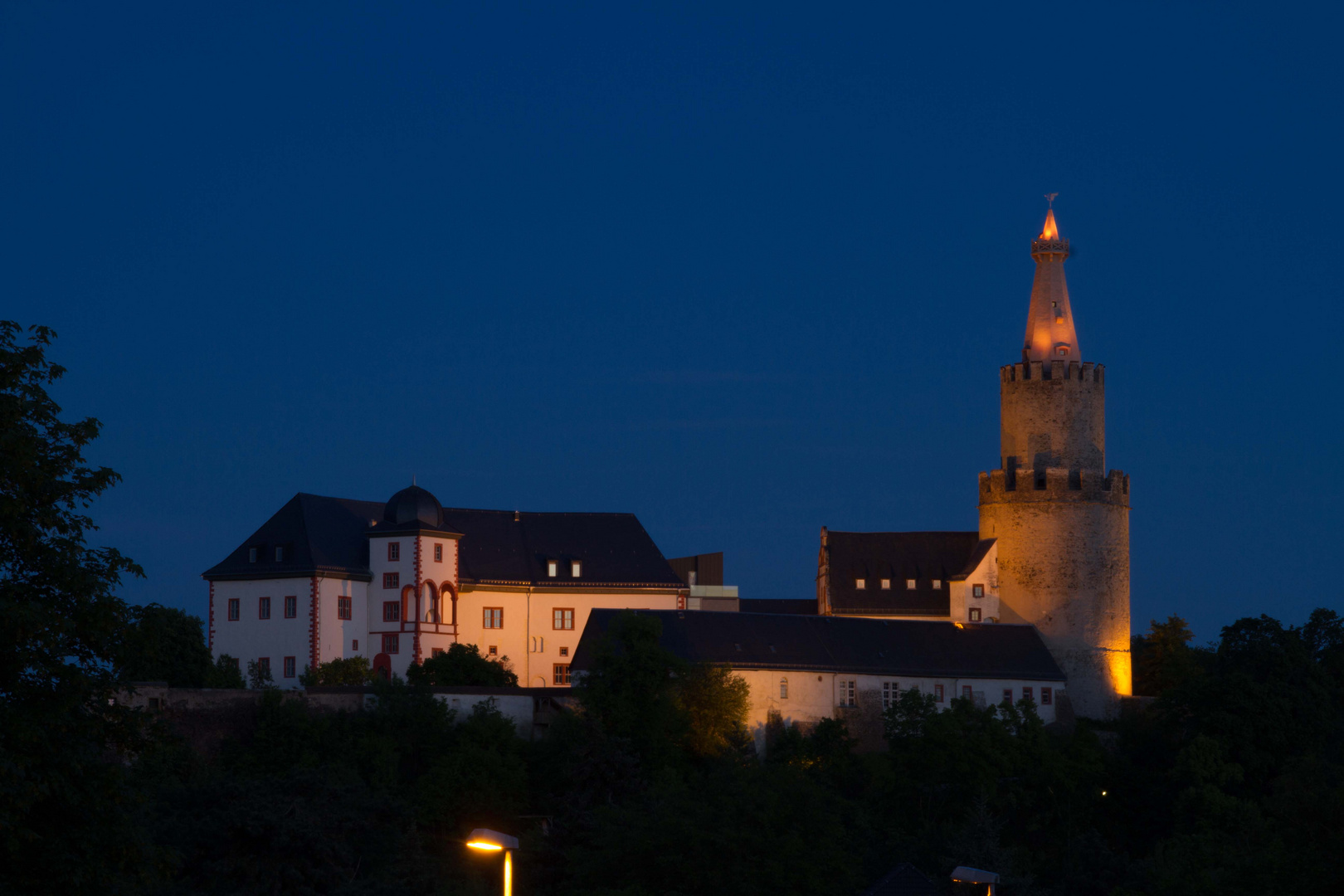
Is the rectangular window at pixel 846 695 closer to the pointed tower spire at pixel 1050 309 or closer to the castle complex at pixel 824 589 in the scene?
the castle complex at pixel 824 589

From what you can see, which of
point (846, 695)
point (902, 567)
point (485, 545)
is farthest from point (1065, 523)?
point (485, 545)

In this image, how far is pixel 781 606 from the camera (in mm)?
90750

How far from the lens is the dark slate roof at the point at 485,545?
251ft

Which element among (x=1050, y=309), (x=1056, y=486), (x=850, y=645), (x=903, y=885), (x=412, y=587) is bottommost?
(x=903, y=885)

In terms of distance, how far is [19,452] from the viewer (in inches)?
934

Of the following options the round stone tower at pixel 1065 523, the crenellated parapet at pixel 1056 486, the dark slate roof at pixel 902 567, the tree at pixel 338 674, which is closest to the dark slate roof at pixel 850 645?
the round stone tower at pixel 1065 523

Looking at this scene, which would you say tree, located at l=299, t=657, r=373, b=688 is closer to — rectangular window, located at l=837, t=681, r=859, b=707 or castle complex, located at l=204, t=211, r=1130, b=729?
castle complex, located at l=204, t=211, r=1130, b=729

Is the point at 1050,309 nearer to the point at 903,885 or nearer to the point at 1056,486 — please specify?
the point at 1056,486

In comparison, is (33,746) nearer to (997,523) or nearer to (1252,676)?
(1252,676)

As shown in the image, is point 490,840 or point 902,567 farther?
point 902,567

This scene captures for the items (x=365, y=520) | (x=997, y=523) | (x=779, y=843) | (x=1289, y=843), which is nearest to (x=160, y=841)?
(x=779, y=843)

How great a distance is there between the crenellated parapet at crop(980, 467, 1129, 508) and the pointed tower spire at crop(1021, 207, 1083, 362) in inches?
212

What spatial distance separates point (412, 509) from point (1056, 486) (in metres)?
27.3

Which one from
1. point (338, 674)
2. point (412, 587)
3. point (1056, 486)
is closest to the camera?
point (338, 674)
